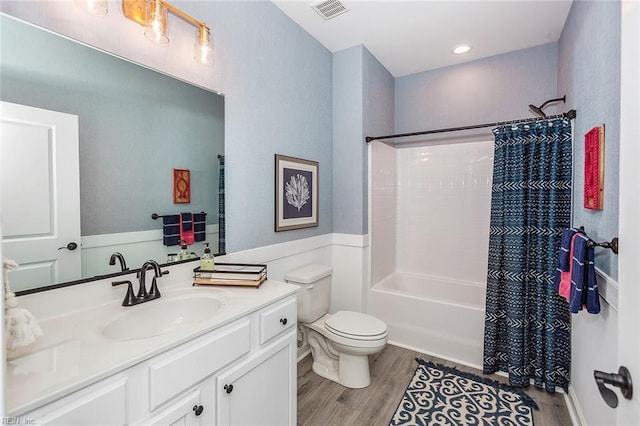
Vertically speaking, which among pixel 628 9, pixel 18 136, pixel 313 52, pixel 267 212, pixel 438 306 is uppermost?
pixel 313 52

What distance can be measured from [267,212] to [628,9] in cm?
181

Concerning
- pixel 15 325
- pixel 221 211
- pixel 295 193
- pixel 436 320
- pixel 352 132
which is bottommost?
pixel 436 320

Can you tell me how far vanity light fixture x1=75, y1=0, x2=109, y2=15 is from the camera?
117cm

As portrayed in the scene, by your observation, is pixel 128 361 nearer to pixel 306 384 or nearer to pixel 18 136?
pixel 18 136

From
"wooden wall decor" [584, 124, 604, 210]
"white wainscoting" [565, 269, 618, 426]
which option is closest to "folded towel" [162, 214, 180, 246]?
"white wainscoting" [565, 269, 618, 426]

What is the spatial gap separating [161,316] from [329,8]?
214cm

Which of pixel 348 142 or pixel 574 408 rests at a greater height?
pixel 348 142

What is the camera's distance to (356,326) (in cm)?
205

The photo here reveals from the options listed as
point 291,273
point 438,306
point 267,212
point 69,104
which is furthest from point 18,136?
point 438,306

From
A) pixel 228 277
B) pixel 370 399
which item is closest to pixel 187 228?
pixel 228 277

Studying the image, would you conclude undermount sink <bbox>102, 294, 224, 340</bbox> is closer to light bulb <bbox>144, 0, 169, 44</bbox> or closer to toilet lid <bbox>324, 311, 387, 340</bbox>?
toilet lid <bbox>324, 311, 387, 340</bbox>

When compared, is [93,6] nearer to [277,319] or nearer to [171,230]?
[171,230]

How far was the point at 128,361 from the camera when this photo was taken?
2.82ft

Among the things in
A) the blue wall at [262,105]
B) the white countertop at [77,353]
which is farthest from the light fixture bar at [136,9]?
the white countertop at [77,353]
